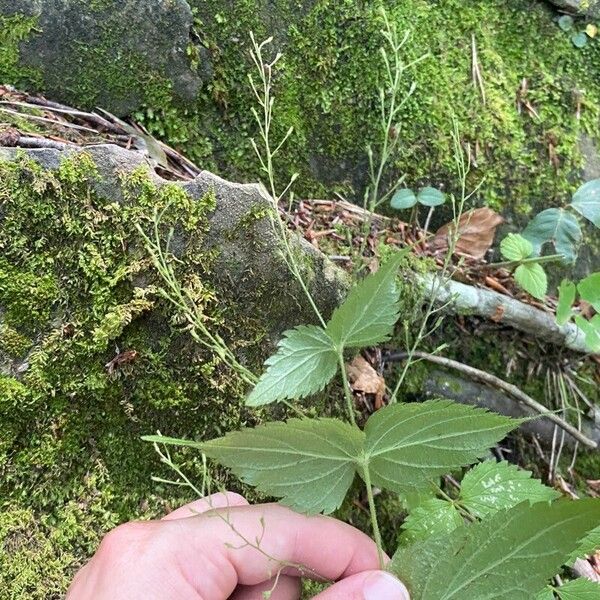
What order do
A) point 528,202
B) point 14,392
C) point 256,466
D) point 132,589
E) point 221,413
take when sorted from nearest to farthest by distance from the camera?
point 256,466
point 132,589
point 14,392
point 221,413
point 528,202

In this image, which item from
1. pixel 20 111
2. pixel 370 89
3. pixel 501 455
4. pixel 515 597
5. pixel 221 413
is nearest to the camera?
pixel 515 597

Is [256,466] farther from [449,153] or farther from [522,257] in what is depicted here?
[449,153]

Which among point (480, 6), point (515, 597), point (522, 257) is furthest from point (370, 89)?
point (515, 597)

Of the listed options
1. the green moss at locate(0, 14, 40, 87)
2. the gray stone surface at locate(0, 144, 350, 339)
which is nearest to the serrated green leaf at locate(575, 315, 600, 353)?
the gray stone surface at locate(0, 144, 350, 339)

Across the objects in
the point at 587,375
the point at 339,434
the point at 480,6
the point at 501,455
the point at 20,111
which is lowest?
the point at 501,455

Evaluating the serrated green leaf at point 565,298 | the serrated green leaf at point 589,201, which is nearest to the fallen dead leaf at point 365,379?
the serrated green leaf at point 565,298

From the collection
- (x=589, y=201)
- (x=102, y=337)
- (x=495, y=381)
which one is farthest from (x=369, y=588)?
(x=589, y=201)

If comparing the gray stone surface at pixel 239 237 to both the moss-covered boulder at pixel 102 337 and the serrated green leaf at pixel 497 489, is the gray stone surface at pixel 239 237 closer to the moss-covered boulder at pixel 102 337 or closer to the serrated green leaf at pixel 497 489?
the moss-covered boulder at pixel 102 337

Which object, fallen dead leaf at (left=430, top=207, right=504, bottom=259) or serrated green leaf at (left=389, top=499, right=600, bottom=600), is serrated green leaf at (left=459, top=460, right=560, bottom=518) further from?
fallen dead leaf at (left=430, top=207, right=504, bottom=259)
